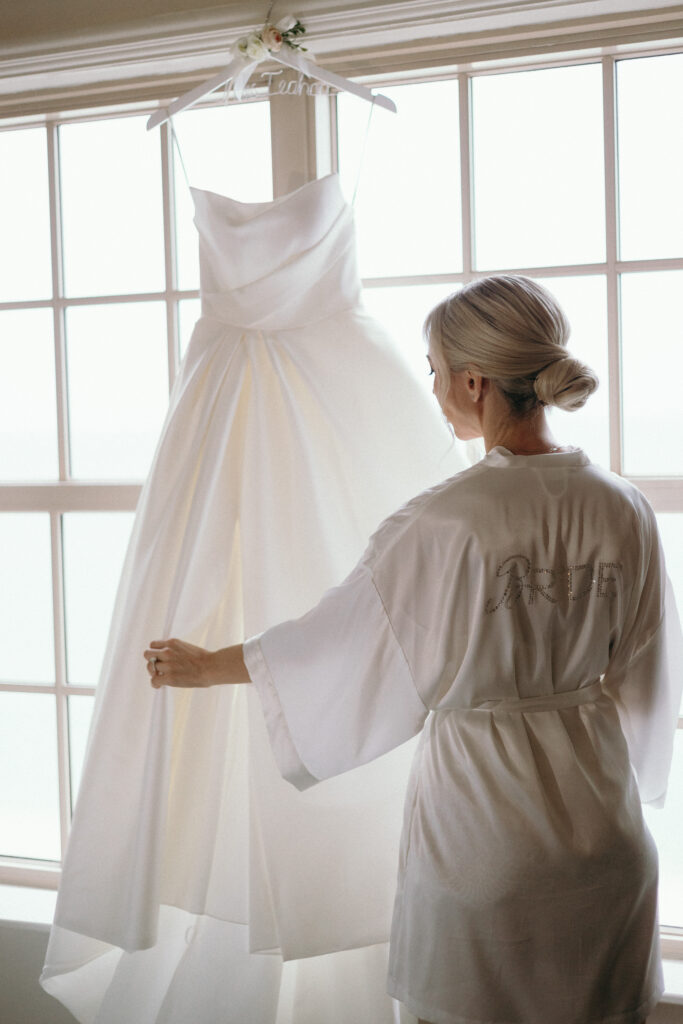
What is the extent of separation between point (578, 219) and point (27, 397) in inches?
51.1

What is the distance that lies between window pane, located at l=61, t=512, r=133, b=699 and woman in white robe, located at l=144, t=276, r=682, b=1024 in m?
0.78

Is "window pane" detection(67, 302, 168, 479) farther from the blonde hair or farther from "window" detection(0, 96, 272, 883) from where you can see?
the blonde hair

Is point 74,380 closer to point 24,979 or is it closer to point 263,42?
point 263,42

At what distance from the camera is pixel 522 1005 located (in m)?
1.26

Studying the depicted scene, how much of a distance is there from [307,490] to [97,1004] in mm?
1000

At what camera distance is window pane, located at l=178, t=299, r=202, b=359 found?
1.97 meters

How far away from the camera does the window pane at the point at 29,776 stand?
2.18 meters

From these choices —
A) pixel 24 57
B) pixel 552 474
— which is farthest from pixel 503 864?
pixel 24 57

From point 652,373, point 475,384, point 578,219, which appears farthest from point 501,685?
point 578,219

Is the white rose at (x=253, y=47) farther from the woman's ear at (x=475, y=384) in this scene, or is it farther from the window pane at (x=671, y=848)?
the window pane at (x=671, y=848)

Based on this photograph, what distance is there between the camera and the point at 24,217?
212cm

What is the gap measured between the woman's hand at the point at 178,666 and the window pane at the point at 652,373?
0.92 meters

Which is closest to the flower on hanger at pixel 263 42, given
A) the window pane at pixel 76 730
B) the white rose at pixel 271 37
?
the white rose at pixel 271 37

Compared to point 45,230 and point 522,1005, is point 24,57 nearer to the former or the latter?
point 45,230
